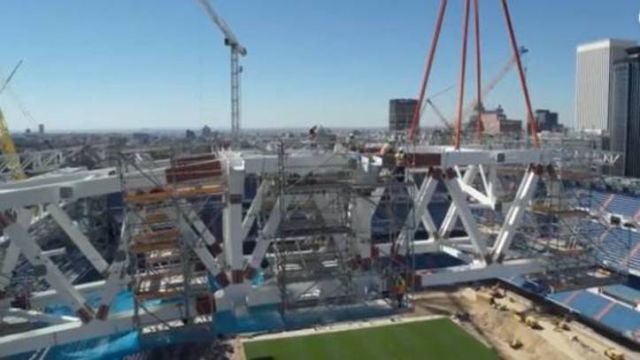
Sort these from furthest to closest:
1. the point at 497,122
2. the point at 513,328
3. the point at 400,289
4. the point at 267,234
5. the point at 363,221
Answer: the point at 497,122
the point at 513,328
the point at 363,221
the point at 400,289
the point at 267,234

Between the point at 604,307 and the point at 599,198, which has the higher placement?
the point at 599,198

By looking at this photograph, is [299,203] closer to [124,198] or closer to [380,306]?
[380,306]

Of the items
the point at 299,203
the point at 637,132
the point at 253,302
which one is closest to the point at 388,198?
the point at 299,203

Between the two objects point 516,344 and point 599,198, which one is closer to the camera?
point 516,344

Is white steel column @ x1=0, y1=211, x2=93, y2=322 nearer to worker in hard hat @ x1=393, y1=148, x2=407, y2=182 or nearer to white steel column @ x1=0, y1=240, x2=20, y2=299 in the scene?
white steel column @ x1=0, y1=240, x2=20, y2=299

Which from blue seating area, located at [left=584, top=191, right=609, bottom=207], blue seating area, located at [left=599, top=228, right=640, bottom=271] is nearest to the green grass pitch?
blue seating area, located at [left=599, top=228, right=640, bottom=271]

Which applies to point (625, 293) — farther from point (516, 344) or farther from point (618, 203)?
point (618, 203)

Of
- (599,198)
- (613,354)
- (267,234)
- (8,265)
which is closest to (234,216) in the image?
(267,234)
